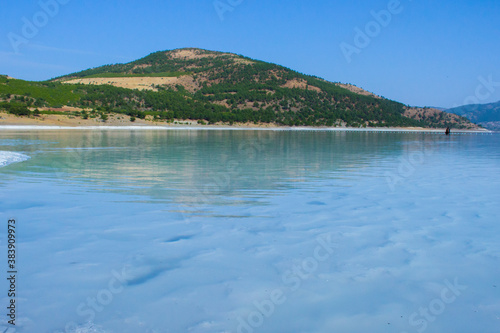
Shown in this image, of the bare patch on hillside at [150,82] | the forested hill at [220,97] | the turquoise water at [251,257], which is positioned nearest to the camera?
the turquoise water at [251,257]

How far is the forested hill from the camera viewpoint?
87.2 metres

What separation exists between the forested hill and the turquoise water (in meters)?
66.9

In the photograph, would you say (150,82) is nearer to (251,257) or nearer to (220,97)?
(220,97)

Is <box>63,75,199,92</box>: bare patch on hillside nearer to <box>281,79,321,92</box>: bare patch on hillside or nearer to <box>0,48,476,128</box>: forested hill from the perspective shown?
<box>0,48,476,128</box>: forested hill

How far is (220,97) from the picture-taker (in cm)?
11762

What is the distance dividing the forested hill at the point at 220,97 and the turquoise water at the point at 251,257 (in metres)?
66.9

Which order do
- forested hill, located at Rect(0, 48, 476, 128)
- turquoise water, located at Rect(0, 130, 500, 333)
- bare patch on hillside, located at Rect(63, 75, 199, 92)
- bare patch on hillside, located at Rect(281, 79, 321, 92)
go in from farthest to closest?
bare patch on hillside, located at Rect(281, 79, 321, 92)
bare patch on hillside, located at Rect(63, 75, 199, 92)
forested hill, located at Rect(0, 48, 476, 128)
turquoise water, located at Rect(0, 130, 500, 333)

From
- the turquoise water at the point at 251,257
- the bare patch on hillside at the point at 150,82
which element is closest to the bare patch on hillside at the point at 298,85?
the bare patch on hillside at the point at 150,82

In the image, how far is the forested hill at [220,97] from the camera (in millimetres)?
87188

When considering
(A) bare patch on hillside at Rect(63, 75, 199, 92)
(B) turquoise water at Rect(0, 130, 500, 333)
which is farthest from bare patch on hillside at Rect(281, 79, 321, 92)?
(B) turquoise water at Rect(0, 130, 500, 333)

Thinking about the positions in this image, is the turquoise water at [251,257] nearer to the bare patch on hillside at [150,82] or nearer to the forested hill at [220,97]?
the forested hill at [220,97]

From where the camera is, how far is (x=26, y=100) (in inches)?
2837

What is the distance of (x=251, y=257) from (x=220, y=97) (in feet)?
375

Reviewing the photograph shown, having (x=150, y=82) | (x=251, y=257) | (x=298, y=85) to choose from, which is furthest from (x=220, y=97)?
(x=251, y=257)
